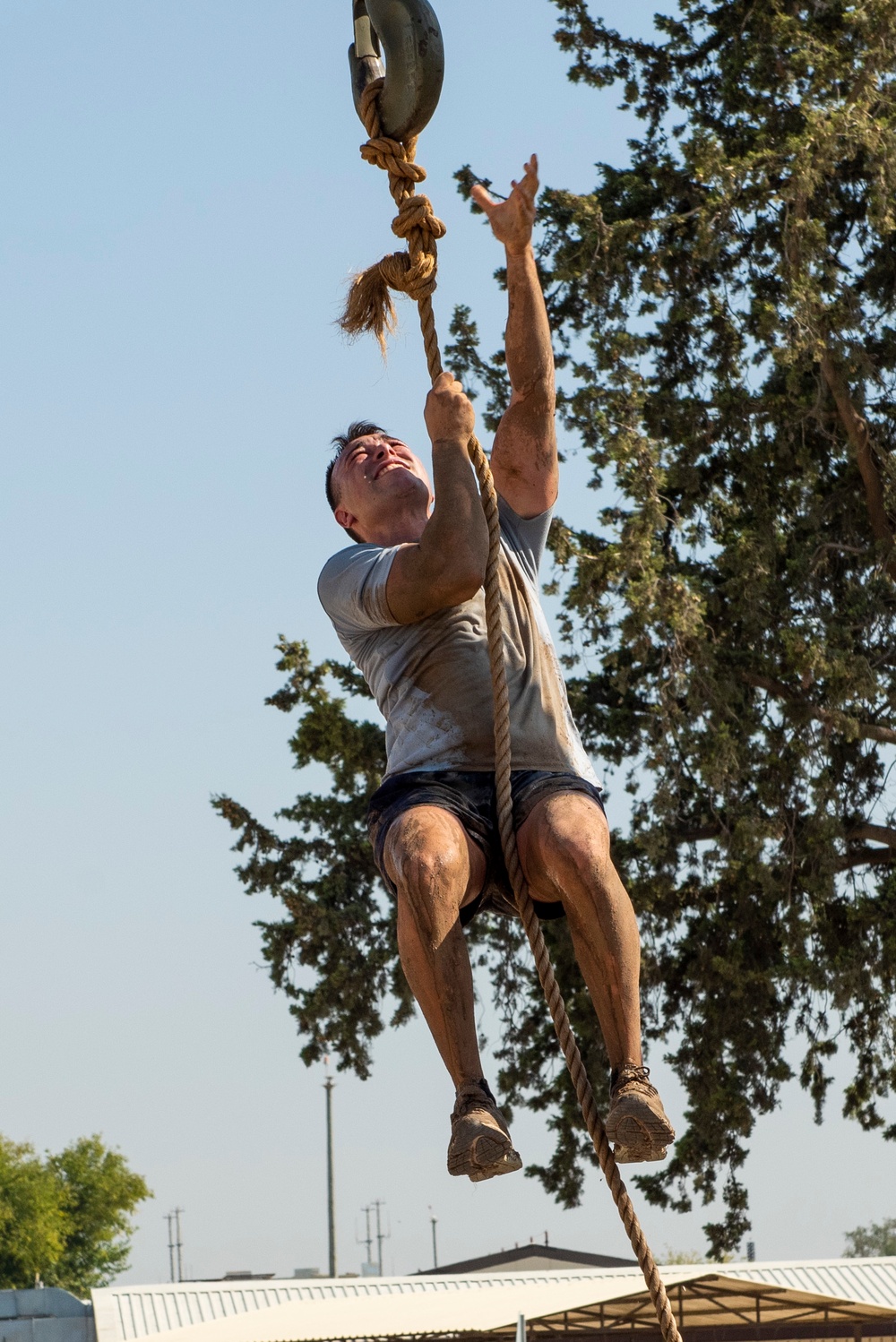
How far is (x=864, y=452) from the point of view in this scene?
13766mm

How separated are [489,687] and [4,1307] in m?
29.8

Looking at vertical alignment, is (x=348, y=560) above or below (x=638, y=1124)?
above

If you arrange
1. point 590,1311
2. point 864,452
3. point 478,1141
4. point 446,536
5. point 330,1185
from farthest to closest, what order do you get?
point 330,1185 → point 590,1311 → point 864,452 → point 446,536 → point 478,1141

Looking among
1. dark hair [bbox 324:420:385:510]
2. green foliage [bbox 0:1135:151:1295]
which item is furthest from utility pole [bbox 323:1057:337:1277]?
dark hair [bbox 324:420:385:510]

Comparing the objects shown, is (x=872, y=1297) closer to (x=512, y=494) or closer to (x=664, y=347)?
(x=664, y=347)

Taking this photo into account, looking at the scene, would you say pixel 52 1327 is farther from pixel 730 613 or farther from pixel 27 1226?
pixel 27 1226

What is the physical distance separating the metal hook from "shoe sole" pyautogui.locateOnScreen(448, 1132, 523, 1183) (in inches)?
88.8

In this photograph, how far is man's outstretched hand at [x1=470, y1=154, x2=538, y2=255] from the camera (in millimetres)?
4043

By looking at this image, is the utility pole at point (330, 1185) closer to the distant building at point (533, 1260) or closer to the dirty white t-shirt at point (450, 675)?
the distant building at point (533, 1260)

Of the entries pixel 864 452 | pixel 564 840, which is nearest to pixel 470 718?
pixel 564 840

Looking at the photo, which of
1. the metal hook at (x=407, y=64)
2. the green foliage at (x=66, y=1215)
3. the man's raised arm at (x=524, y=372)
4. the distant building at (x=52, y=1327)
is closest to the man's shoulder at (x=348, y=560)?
the man's raised arm at (x=524, y=372)

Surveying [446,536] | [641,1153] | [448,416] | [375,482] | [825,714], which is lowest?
[641,1153]

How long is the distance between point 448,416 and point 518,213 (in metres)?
0.57

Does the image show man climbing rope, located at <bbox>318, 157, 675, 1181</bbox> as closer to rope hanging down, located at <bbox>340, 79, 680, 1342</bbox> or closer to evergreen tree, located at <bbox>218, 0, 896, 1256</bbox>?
rope hanging down, located at <bbox>340, 79, 680, 1342</bbox>
